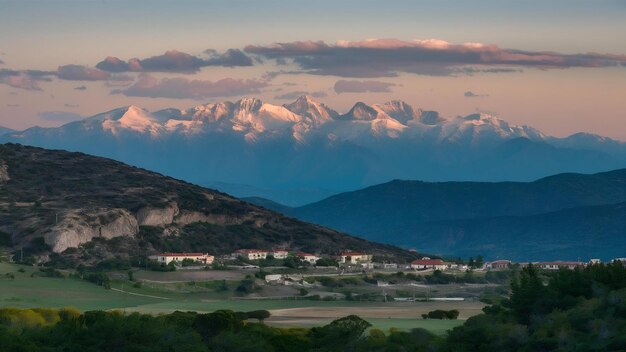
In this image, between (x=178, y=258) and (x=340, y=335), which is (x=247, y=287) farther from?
(x=340, y=335)

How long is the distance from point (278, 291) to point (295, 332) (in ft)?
211

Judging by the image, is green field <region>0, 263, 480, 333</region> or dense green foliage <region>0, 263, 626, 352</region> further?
green field <region>0, 263, 480, 333</region>

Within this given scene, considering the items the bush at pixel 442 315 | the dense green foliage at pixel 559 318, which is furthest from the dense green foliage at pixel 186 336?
the bush at pixel 442 315

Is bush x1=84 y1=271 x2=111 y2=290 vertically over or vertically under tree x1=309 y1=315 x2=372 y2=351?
over

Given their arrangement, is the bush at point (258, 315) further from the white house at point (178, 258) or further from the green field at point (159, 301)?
the white house at point (178, 258)

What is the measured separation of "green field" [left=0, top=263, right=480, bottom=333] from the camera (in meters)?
130

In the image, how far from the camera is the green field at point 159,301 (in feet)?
427

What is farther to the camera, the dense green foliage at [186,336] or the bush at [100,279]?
the bush at [100,279]

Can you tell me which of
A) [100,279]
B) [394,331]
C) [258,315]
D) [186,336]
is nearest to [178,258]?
[100,279]

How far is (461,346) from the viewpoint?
9038 cm

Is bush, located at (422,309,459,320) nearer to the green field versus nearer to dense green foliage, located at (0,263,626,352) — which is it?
the green field

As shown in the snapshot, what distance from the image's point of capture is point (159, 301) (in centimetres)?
15050

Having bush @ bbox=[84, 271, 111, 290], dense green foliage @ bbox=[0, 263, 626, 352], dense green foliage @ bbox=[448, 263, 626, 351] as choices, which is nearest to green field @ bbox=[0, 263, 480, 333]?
bush @ bbox=[84, 271, 111, 290]

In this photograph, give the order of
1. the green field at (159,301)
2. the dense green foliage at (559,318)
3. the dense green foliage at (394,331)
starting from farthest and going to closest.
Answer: the green field at (159,301) < the dense green foliage at (394,331) < the dense green foliage at (559,318)
